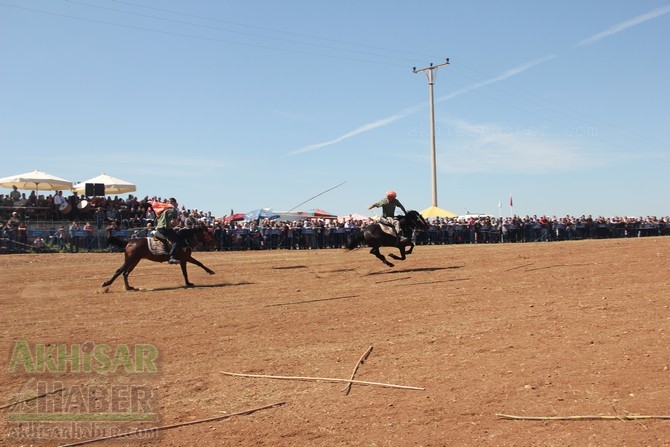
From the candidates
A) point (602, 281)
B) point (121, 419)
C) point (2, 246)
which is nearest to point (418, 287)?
point (602, 281)

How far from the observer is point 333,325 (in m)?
11.3

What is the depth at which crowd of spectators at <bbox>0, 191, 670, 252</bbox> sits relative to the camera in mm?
31062

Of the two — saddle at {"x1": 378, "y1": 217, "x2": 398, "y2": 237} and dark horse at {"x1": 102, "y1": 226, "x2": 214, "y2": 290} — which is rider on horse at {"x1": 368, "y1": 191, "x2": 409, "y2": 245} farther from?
dark horse at {"x1": 102, "y1": 226, "x2": 214, "y2": 290}

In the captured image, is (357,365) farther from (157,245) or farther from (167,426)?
(157,245)

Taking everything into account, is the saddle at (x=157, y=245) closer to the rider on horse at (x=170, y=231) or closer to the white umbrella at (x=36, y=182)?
the rider on horse at (x=170, y=231)

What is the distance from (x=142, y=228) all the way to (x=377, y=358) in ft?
84.7

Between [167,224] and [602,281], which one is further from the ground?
[167,224]

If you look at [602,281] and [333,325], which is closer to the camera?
[333,325]

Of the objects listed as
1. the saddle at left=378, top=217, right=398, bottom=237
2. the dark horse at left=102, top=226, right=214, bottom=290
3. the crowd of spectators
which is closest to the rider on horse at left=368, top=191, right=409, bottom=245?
the saddle at left=378, top=217, right=398, bottom=237

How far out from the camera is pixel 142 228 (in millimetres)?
32594

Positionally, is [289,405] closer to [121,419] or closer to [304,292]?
[121,419]

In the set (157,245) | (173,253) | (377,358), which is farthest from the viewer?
(173,253)

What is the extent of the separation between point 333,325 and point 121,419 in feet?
15.3

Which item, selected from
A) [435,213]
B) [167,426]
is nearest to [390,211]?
[167,426]
